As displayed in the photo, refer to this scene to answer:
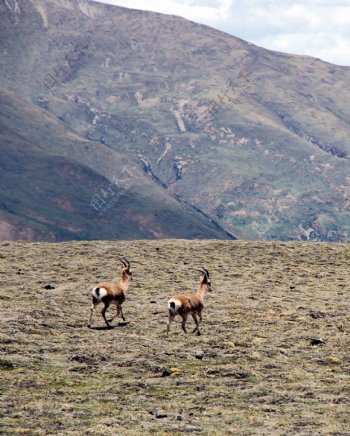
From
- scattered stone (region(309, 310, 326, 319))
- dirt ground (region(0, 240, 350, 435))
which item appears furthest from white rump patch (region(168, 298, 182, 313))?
scattered stone (region(309, 310, 326, 319))

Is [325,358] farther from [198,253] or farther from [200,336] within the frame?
[198,253]

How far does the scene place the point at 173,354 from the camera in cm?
2545

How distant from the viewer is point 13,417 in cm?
1822

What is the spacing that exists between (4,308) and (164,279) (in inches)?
461

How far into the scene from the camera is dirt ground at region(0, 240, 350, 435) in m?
18.6

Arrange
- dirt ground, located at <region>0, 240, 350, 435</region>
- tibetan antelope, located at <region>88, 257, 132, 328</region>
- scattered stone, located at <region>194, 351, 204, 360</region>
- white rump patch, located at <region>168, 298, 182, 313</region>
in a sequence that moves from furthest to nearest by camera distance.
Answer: tibetan antelope, located at <region>88, 257, 132, 328</region>, white rump patch, located at <region>168, 298, 182, 313</region>, scattered stone, located at <region>194, 351, 204, 360</region>, dirt ground, located at <region>0, 240, 350, 435</region>

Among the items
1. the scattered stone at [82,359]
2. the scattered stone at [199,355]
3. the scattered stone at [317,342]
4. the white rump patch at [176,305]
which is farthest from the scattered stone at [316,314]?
the scattered stone at [82,359]

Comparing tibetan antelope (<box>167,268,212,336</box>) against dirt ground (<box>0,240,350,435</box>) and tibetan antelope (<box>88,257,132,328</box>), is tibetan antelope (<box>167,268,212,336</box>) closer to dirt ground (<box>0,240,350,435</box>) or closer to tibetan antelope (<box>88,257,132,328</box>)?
dirt ground (<box>0,240,350,435</box>)

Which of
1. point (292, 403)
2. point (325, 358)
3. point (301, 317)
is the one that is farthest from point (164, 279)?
point (292, 403)

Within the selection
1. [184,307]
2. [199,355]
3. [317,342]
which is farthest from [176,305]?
[317,342]

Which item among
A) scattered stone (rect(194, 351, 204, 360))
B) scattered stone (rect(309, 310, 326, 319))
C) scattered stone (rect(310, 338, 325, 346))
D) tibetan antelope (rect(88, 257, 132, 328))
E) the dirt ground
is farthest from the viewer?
scattered stone (rect(309, 310, 326, 319))

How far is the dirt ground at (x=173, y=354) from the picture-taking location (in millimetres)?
18625

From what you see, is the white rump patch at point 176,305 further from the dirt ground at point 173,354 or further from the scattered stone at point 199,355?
the scattered stone at point 199,355

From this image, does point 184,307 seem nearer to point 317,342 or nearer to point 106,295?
point 106,295
